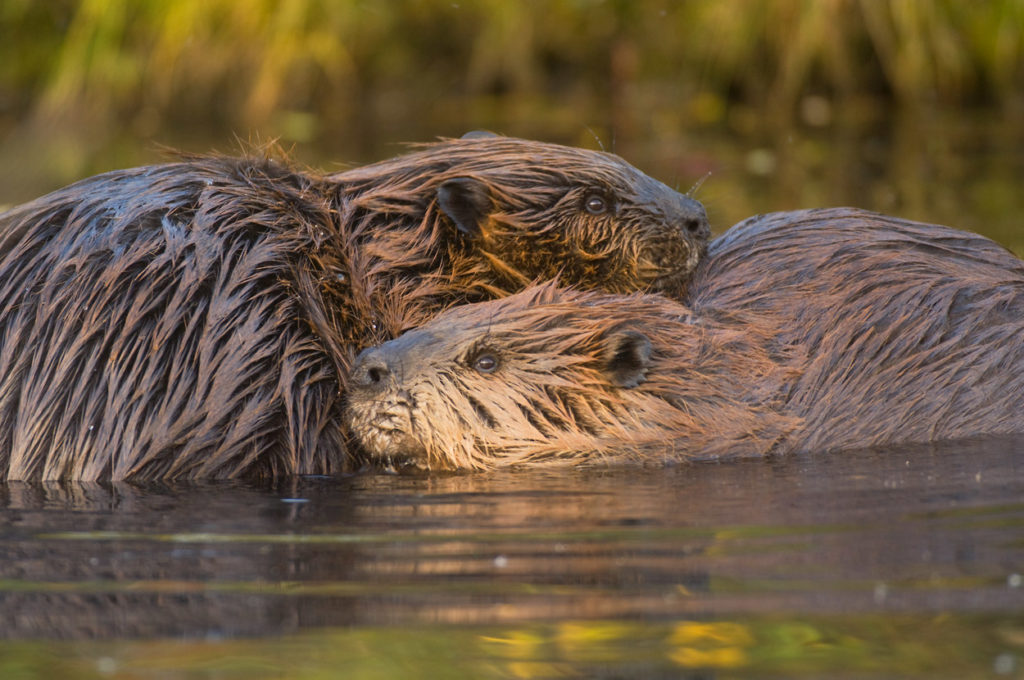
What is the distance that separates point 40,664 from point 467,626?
68cm

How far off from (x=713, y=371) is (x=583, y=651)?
1727mm

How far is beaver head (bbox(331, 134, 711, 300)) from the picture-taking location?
4250 millimetres

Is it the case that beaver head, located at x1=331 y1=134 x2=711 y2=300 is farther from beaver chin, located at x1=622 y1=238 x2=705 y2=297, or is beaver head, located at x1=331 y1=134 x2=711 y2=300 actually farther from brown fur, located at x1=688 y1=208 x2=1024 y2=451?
brown fur, located at x1=688 y1=208 x2=1024 y2=451

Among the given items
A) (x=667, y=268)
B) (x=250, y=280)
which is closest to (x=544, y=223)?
(x=667, y=268)

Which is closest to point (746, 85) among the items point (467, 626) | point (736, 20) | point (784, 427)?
point (736, 20)

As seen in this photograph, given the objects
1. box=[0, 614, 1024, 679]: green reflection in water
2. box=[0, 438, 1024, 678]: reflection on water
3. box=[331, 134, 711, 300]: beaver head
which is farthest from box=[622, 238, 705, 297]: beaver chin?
box=[0, 614, 1024, 679]: green reflection in water

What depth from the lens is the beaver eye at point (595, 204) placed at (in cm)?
429

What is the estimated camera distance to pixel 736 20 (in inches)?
420

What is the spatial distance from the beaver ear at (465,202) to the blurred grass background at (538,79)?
442cm

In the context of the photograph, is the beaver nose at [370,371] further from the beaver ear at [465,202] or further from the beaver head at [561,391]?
the beaver ear at [465,202]

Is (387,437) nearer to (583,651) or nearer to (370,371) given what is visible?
(370,371)

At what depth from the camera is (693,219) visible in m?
4.28

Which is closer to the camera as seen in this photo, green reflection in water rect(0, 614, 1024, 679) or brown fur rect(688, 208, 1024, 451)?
green reflection in water rect(0, 614, 1024, 679)

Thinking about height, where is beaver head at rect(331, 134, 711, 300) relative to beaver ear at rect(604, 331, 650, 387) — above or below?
above
